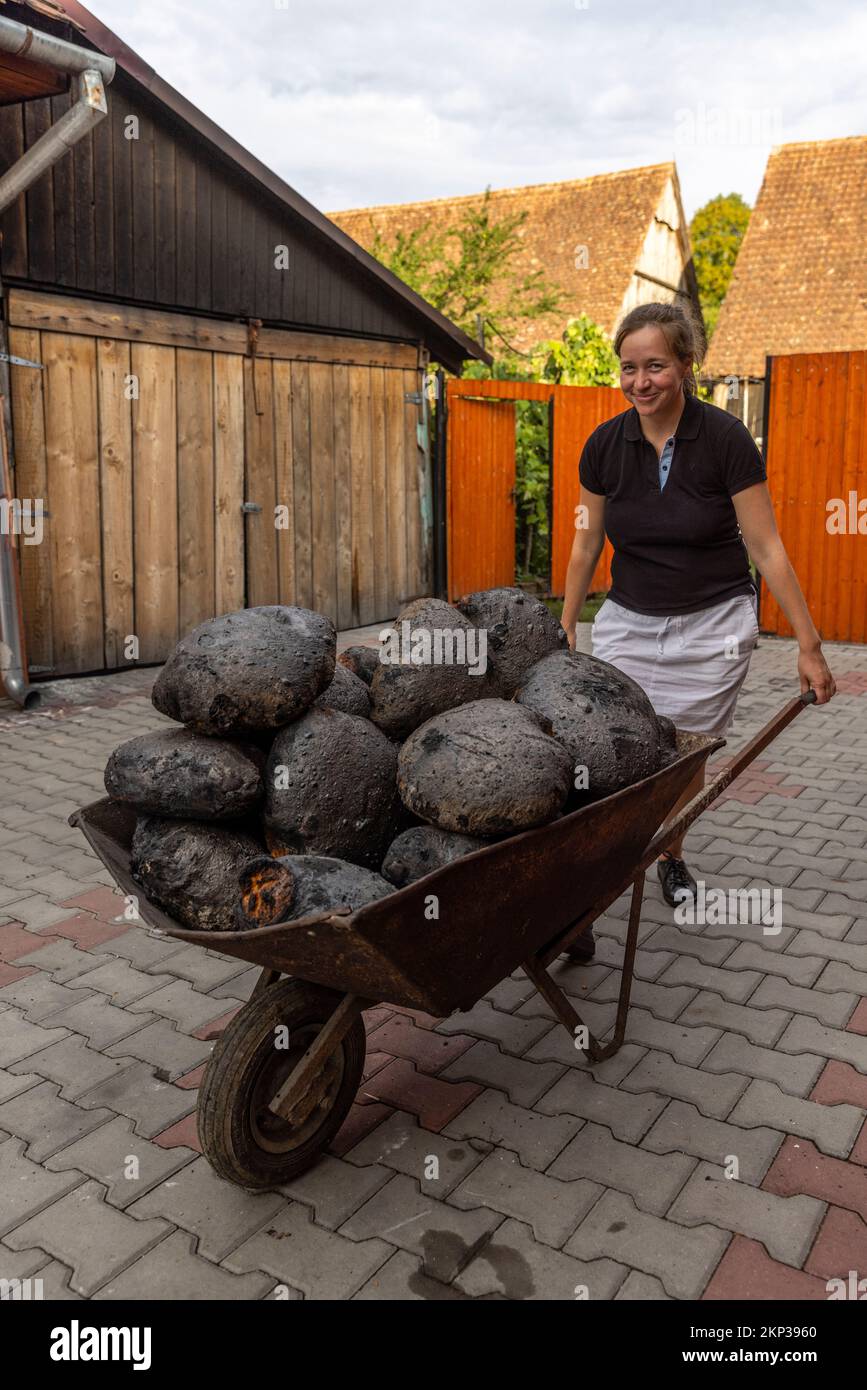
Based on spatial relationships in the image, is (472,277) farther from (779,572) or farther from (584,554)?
(779,572)

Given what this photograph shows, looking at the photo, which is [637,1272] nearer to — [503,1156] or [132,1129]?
[503,1156]

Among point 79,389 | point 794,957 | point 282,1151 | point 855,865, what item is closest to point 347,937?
point 282,1151

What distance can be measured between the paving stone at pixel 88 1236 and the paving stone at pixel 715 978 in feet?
5.97

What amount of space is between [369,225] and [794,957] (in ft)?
73.6

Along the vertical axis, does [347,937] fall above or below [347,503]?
below

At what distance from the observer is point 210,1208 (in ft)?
8.07

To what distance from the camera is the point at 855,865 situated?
4.52 metres

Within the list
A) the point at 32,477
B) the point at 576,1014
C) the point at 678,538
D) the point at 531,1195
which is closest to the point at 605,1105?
the point at 576,1014

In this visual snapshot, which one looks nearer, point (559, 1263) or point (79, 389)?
point (559, 1263)

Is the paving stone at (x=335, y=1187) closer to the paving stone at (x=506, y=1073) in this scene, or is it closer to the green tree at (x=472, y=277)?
the paving stone at (x=506, y=1073)

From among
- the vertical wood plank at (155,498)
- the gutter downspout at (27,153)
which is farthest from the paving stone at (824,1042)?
the vertical wood plank at (155,498)

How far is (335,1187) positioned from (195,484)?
22.0 feet

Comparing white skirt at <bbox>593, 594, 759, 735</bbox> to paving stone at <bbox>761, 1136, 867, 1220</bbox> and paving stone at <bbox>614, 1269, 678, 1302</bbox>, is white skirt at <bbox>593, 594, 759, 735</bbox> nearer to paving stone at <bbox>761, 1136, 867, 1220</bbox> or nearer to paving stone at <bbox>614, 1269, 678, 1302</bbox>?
paving stone at <bbox>761, 1136, 867, 1220</bbox>

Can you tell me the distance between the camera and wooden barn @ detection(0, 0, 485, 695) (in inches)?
285
